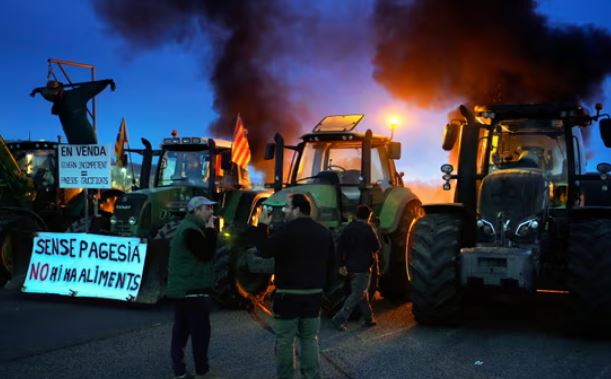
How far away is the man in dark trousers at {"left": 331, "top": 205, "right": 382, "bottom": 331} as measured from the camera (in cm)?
845

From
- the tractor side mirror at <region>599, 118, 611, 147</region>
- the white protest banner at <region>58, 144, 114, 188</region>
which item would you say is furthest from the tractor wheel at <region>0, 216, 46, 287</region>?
the tractor side mirror at <region>599, 118, 611, 147</region>

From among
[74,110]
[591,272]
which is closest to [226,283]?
[591,272]

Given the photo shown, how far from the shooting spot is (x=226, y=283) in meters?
9.74

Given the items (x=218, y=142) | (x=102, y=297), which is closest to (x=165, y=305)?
(x=102, y=297)

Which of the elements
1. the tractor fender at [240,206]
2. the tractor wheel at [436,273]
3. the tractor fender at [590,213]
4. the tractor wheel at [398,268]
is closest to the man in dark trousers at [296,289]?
the tractor wheel at [436,273]

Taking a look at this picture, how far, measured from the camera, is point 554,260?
8.33m

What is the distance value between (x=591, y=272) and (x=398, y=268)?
3.59 metres

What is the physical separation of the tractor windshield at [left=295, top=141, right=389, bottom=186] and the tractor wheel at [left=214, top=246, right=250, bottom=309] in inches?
73.2

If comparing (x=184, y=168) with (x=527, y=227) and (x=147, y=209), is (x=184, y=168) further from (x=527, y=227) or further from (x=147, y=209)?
(x=527, y=227)

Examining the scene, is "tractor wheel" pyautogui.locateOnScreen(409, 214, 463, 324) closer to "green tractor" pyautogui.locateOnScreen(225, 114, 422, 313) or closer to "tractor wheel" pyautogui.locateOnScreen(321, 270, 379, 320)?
"tractor wheel" pyautogui.locateOnScreen(321, 270, 379, 320)

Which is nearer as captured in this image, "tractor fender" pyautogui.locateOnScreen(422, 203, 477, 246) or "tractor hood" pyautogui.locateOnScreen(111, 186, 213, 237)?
"tractor fender" pyautogui.locateOnScreen(422, 203, 477, 246)

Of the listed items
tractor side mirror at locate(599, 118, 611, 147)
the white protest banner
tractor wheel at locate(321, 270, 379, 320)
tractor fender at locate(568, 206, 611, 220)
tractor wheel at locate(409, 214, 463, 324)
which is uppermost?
tractor side mirror at locate(599, 118, 611, 147)

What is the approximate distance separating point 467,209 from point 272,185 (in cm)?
329

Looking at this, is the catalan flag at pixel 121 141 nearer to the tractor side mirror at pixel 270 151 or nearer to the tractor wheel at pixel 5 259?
the tractor wheel at pixel 5 259
